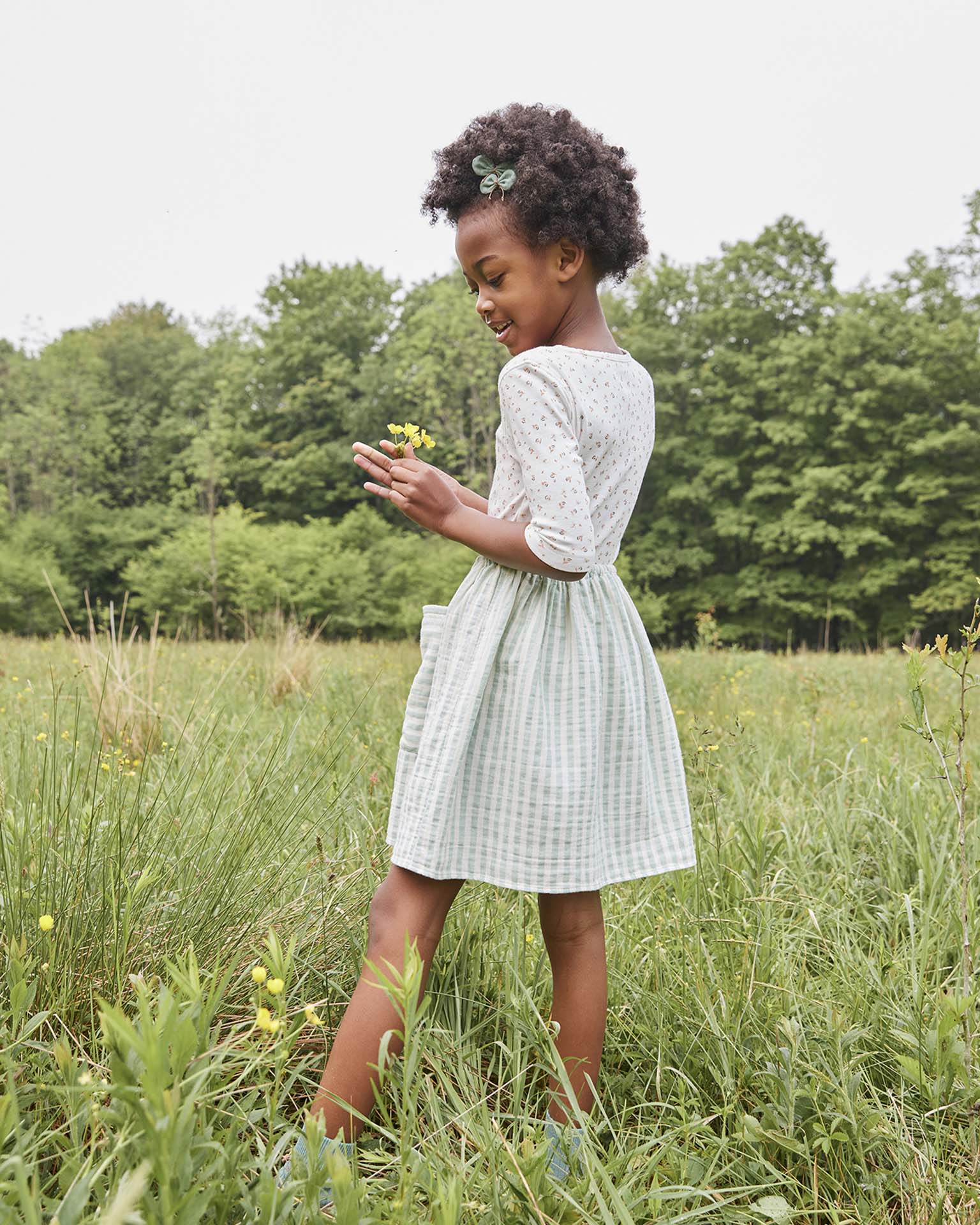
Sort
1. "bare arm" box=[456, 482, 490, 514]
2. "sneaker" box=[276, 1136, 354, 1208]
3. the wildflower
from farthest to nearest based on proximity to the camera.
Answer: "bare arm" box=[456, 482, 490, 514], "sneaker" box=[276, 1136, 354, 1208], the wildflower

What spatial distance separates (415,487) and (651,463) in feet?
78.9

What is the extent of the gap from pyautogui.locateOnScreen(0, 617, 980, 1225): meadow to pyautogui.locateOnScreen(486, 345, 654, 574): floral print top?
2.34 feet

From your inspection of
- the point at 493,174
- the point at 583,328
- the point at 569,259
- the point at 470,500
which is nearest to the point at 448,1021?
the point at 470,500

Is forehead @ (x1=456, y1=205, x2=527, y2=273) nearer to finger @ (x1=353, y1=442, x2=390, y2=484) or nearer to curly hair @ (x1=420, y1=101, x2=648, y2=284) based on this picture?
curly hair @ (x1=420, y1=101, x2=648, y2=284)

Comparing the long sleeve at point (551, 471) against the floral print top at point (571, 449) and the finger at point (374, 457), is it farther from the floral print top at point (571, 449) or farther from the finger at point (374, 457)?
the finger at point (374, 457)

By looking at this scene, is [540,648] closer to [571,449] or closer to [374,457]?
[571,449]

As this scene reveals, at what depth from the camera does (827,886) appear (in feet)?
7.53

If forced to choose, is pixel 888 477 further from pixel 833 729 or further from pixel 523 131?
pixel 523 131

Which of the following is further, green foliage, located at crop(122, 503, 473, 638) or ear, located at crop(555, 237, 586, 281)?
green foliage, located at crop(122, 503, 473, 638)

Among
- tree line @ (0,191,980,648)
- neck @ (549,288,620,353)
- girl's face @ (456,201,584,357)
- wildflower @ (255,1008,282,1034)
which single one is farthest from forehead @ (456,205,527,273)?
tree line @ (0,191,980,648)

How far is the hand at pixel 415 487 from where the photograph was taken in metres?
1.55

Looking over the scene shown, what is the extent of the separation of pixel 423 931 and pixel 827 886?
1.22 meters

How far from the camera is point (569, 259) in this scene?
163cm

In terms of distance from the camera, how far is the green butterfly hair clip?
157 cm
